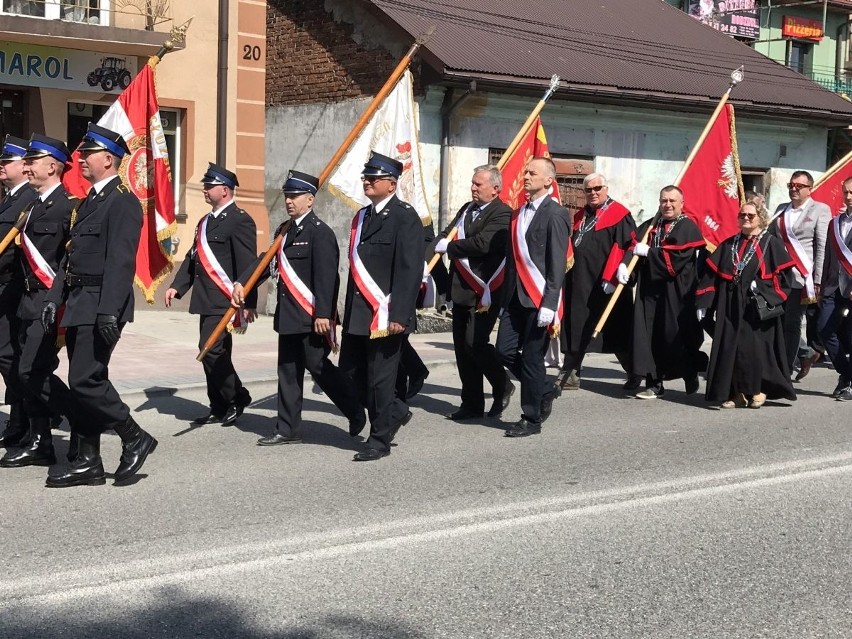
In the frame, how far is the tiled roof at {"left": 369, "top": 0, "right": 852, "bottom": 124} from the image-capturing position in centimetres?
1864

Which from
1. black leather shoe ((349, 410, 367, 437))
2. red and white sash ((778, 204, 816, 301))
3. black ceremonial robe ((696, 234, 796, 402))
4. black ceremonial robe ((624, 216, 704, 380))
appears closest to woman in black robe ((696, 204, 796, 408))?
black ceremonial robe ((696, 234, 796, 402))

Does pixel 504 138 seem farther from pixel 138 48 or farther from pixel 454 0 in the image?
pixel 138 48

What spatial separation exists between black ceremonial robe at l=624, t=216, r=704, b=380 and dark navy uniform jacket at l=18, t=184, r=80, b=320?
16.8 feet

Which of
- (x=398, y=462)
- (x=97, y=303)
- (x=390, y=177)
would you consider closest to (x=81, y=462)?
(x=97, y=303)

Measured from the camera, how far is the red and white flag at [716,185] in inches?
457

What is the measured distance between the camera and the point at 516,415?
Result: 973 cm

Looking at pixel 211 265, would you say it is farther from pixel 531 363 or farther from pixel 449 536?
pixel 449 536

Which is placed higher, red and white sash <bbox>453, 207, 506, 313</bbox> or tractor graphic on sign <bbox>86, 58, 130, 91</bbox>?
tractor graphic on sign <bbox>86, 58, 130, 91</bbox>

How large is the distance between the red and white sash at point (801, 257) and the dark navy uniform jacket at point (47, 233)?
631cm

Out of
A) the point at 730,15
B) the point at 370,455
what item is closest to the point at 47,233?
the point at 370,455

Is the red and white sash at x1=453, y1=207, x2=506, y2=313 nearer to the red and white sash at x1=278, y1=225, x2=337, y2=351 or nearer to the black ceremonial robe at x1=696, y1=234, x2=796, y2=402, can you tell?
the red and white sash at x1=278, y1=225, x2=337, y2=351

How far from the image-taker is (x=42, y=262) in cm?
725

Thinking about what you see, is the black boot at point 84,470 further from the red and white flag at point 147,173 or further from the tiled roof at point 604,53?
the tiled roof at point 604,53

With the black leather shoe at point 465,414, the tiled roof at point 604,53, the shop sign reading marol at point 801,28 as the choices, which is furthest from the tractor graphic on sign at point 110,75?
the shop sign reading marol at point 801,28
